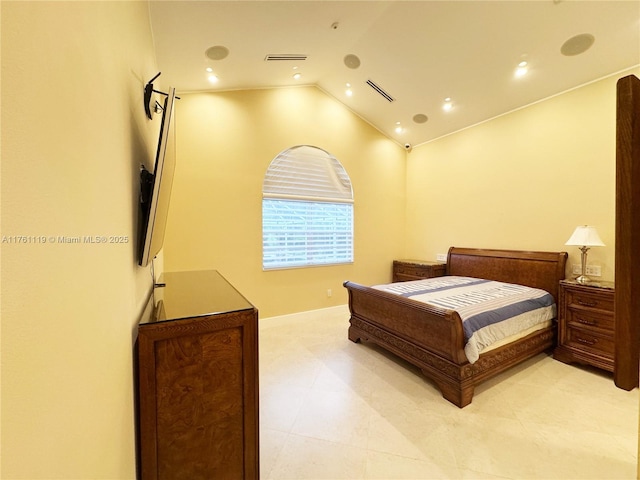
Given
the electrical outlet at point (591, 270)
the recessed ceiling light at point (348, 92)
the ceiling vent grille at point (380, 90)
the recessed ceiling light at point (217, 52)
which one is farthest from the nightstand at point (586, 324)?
the recessed ceiling light at point (217, 52)

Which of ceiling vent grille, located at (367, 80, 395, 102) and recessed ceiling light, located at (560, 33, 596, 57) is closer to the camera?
recessed ceiling light, located at (560, 33, 596, 57)

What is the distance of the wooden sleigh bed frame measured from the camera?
2.09 meters

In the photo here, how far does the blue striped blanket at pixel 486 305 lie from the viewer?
218 centimetres

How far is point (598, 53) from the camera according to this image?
104 inches

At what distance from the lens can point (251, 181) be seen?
371 cm

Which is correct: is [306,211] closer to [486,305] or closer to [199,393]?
[486,305]

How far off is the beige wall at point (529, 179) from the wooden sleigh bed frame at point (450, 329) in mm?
268

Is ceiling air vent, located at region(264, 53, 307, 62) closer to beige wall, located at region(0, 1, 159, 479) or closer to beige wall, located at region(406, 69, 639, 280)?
beige wall, located at region(0, 1, 159, 479)

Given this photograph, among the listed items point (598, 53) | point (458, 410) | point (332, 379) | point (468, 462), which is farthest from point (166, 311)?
point (598, 53)

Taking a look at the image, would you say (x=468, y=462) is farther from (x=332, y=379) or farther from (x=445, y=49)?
(x=445, y=49)

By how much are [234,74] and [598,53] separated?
12.8ft

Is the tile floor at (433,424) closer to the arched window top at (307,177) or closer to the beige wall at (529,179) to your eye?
the beige wall at (529,179)

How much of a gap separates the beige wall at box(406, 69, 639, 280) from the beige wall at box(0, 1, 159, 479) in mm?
4160

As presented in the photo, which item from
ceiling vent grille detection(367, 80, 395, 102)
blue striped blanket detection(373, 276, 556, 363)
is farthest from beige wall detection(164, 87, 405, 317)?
blue striped blanket detection(373, 276, 556, 363)
